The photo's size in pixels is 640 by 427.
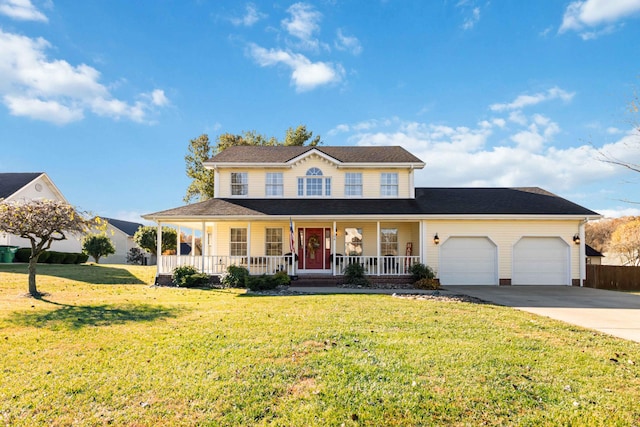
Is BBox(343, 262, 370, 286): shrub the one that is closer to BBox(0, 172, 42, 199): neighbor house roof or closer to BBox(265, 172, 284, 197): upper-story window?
BBox(265, 172, 284, 197): upper-story window

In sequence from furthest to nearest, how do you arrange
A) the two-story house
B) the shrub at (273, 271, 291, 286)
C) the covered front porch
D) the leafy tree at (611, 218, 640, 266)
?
the leafy tree at (611, 218, 640, 266)
the covered front porch
the two-story house
the shrub at (273, 271, 291, 286)

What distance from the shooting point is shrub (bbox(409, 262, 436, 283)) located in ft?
50.5

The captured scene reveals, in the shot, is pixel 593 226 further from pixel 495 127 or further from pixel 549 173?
pixel 495 127

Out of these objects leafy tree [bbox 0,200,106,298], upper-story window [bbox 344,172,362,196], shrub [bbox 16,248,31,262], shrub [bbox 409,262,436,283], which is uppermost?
upper-story window [bbox 344,172,362,196]

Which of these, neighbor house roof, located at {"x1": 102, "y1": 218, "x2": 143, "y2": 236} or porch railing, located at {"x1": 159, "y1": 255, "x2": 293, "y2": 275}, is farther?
neighbor house roof, located at {"x1": 102, "y1": 218, "x2": 143, "y2": 236}

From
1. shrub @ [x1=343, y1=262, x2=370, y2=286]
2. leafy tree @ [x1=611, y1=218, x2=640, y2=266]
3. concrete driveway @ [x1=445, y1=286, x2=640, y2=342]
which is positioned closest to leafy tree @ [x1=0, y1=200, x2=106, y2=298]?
shrub @ [x1=343, y1=262, x2=370, y2=286]

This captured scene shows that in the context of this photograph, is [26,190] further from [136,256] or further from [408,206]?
[408,206]

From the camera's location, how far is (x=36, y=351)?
5.76 meters

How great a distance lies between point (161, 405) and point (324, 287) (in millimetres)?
11222

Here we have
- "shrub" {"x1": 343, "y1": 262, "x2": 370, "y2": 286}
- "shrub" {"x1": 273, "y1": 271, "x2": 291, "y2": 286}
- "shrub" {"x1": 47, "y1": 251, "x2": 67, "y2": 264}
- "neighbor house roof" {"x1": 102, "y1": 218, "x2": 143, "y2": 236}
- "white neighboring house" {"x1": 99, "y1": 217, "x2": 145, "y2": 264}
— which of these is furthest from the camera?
"neighbor house roof" {"x1": 102, "y1": 218, "x2": 143, "y2": 236}

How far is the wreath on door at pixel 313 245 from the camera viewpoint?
1772 cm

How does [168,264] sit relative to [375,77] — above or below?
below

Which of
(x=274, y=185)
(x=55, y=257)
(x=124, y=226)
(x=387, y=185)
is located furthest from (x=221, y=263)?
(x=124, y=226)

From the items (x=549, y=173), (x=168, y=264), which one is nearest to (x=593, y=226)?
(x=549, y=173)
